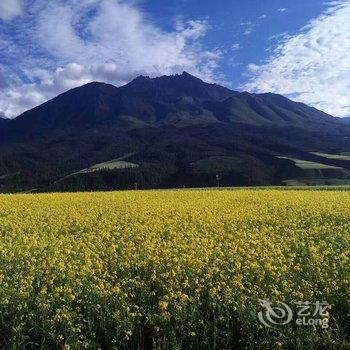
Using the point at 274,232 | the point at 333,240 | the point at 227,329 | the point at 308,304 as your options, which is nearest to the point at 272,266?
the point at 308,304

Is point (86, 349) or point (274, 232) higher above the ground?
point (274, 232)

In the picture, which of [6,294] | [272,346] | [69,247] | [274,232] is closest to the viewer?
[272,346]

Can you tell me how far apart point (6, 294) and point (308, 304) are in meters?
6.61

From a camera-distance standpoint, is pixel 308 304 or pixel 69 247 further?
pixel 69 247

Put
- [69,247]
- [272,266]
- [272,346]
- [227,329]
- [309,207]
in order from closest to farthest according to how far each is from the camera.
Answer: [272,346], [227,329], [272,266], [69,247], [309,207]

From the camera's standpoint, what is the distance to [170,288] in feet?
36.7

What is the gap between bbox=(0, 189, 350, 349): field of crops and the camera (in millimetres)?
9672

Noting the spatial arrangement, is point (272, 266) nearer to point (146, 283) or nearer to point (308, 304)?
point (308, 304)

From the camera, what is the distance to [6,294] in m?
11.3

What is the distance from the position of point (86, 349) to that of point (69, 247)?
6371mm

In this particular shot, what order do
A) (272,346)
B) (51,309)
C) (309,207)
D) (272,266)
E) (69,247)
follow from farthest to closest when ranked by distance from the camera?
(309,207) → (69,247) → (272,266) → (51,309) → (272,346)

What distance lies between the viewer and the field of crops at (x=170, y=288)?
9672mm

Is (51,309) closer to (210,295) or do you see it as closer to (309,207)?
(210,295)

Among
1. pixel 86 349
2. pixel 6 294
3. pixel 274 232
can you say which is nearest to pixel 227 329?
pixel 86 349
